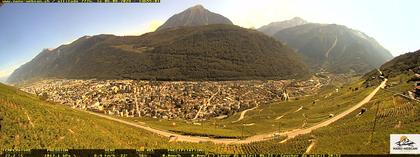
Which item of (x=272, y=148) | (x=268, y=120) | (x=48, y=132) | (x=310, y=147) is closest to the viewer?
(x=48, y=132)

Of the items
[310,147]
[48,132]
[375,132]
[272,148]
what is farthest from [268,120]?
[48,132]

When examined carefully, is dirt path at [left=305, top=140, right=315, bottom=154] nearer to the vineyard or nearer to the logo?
the vineyard

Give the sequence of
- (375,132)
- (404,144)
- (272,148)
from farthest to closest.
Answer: (272,148) → (375,132) → (404,144)

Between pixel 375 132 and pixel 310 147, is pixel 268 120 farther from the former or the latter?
pixel 310 147

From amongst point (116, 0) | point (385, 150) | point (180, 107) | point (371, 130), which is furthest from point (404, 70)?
point (116, 0)

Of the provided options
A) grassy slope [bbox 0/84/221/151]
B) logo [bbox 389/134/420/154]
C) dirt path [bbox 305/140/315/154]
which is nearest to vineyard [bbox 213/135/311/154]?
dirt path [bbox 305/140/315/154]

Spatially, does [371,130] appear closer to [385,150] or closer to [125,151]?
[385,150]

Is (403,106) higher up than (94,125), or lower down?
higher up

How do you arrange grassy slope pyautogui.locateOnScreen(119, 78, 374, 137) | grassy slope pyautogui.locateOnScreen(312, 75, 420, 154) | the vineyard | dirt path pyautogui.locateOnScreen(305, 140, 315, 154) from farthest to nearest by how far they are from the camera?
grassy slope pyautogui.locateOnScreen(119, 78, 374, 137), the vineyard, dirt path pyautogui.locateOnScreen(305, 140, 315, 154), grassy slope pyautogui.locateOnScreen(312, 75, 420, 154)
